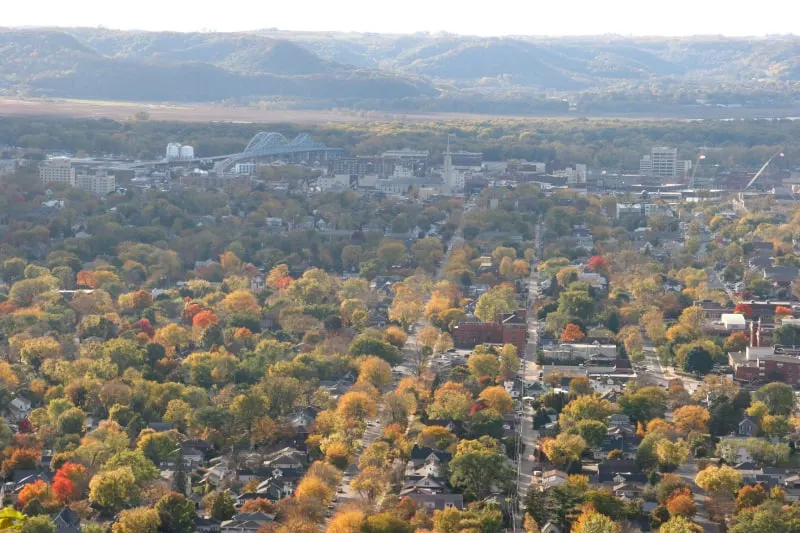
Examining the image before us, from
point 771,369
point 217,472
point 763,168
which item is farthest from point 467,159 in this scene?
point 217,472

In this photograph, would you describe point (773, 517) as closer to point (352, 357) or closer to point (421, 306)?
point (352, 357)

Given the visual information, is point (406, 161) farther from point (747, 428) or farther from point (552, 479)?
point (552, 479)

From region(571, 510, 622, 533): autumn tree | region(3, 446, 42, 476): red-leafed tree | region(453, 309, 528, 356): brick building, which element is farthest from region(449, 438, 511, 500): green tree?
region(453, 309, 528, 356): brick building

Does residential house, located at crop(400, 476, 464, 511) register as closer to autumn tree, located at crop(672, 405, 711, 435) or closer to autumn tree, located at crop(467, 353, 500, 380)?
autumn tree, located at crop(672, 405, 711, 435)

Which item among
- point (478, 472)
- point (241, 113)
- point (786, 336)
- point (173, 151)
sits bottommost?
point (241, 113)

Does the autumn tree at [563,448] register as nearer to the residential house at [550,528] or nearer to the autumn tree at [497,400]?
the autumn tree at [497,400]

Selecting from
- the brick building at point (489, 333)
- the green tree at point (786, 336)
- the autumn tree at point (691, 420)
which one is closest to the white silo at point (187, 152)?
the brick building at point (489, 333)

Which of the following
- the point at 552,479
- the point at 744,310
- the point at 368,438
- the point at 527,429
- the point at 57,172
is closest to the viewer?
the point at 552,479
